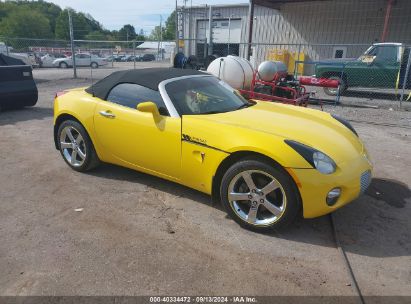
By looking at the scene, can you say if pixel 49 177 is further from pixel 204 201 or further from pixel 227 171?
pixel 227 171

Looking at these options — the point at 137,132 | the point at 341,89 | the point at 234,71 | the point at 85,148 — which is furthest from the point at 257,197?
the point at 341,89

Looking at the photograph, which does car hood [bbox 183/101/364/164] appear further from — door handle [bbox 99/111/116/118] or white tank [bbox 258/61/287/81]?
white tank [bbox 258/61/287/81]

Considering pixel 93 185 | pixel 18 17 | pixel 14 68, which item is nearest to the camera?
pixel 93 185

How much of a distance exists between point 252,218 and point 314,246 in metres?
0.60

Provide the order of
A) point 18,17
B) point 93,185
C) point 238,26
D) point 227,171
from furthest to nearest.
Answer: point 18,17, point 238,26, point 93,185, point 227,171

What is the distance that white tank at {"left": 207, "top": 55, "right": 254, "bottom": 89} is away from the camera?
33.6ft

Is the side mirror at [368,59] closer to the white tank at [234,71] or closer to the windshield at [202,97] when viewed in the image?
the white tank at [234,71]

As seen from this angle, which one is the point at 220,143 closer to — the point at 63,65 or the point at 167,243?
the point at 167,243

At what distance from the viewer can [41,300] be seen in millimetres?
2375

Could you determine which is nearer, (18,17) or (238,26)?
(238,26)

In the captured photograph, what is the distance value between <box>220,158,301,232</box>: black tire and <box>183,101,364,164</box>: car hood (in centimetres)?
21

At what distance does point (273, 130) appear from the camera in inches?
128

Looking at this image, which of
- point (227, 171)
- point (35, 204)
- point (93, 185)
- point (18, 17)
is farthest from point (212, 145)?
point (18, 17)

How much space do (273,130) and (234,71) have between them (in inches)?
289
